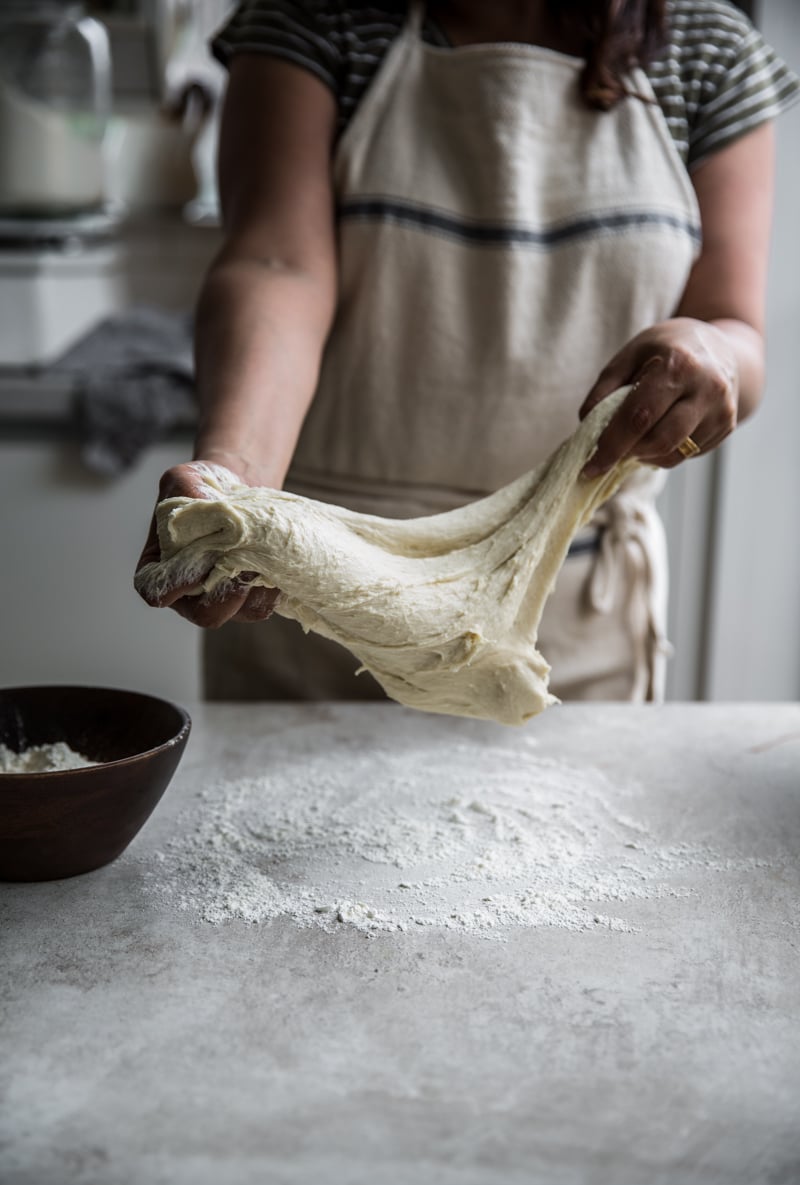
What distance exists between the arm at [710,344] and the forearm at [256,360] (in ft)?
0.81

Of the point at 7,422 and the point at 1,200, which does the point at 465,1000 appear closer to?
the point at 7,422

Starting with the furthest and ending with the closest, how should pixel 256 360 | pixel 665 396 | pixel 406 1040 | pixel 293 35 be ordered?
pixel 293 35 → pixel 256 360 → pixel 665 396 → pixel 406 1040

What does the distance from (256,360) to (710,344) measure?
0.36m

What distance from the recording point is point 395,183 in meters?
1.10

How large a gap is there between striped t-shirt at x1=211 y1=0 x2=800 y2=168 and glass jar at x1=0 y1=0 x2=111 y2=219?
99 centimetres

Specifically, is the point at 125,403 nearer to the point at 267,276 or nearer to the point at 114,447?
the point at 114,447

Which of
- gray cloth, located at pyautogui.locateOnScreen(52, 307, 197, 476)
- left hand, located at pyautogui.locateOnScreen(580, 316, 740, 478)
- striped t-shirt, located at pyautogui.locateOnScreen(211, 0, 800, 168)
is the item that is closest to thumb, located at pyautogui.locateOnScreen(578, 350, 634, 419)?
left hand, located at pyautogui.locateOnScreen(580, 316, 740, 478)

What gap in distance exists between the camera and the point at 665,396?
2.65 ft

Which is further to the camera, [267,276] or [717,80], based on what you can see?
[717,80]

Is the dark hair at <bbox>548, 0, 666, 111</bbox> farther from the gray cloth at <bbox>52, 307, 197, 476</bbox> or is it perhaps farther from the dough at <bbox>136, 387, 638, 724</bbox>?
→ the gray cloth at <bbox>52, 307, 197, 476</bbox>

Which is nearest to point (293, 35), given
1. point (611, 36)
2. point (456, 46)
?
point (456, 46)

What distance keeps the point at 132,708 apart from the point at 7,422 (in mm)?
1183

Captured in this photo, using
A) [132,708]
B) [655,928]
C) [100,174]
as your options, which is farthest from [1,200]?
[655,928]

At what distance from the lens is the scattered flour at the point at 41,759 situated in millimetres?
831
